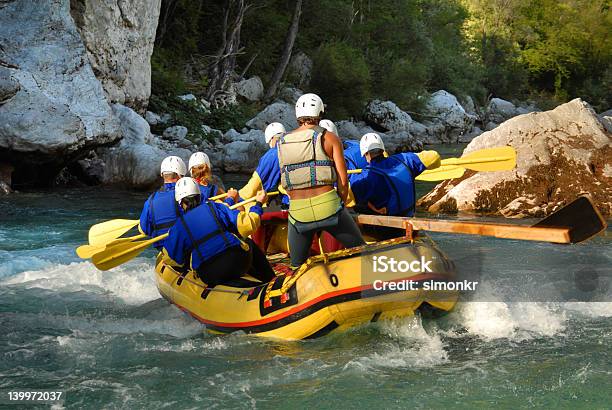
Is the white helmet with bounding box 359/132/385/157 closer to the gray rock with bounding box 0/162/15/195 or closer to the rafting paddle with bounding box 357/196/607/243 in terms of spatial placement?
the rafting paddle with bounding box 357/196/607/243

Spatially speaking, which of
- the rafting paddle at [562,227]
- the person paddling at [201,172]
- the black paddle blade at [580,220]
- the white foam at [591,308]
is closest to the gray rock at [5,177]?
the person paddling at [201,172]

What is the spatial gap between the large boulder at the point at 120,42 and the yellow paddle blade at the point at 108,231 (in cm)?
978

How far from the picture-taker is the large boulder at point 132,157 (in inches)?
559

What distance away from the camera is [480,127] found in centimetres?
3391

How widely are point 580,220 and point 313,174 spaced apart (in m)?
1.72

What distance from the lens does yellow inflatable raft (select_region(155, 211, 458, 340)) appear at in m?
5.05

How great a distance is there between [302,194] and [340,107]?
2130 cm

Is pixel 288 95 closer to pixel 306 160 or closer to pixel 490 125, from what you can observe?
pixel 490 125

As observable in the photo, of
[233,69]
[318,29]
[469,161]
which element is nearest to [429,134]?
[318,29]

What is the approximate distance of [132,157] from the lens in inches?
570

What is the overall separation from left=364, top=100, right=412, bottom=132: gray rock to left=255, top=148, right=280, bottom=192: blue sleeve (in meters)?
20.5

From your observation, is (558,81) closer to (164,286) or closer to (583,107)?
(583,107)

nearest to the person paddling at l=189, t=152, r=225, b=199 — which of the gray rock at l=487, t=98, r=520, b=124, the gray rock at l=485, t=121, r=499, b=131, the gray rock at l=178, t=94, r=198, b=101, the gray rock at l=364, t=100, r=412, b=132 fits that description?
the gray rock at l=178, t=94, r=198, b=101

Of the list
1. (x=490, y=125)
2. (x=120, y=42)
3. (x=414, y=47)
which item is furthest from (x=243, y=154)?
(x=490, y=125)
